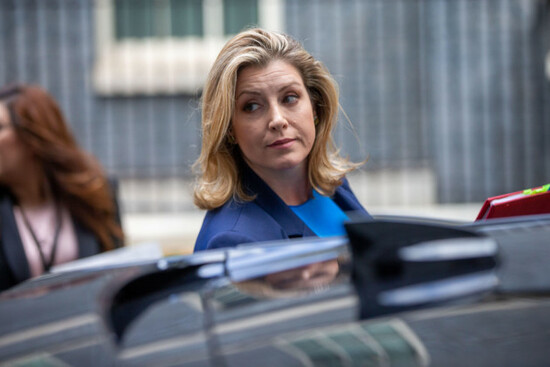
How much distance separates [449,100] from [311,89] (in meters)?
5.23

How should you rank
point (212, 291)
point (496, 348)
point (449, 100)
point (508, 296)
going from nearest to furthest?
point (496, 348) < point (508, 296) < point (212, 291) < point (449, 100)

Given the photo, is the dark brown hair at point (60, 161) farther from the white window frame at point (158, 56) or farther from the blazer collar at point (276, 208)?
the white window frame at point (158, 56)

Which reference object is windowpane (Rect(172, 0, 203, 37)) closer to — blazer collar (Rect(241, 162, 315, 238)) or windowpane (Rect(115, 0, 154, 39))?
windowpane (Rect(115, 0, 154, 39))

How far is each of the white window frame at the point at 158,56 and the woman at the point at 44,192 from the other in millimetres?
3590

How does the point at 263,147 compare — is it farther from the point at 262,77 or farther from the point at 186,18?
the point at 186,18

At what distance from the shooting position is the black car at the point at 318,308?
2.66ft

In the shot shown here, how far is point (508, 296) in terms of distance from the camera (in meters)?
0.90

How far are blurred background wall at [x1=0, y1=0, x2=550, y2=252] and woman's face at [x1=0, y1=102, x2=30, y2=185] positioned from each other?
350 cm

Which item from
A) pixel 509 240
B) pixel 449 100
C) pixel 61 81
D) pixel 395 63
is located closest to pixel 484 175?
pixel 449 100

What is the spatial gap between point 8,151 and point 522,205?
260 cm

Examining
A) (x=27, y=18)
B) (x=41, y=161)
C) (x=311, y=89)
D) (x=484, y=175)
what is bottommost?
(x=484, y=175)

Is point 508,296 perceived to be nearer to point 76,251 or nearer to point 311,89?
point 311,89

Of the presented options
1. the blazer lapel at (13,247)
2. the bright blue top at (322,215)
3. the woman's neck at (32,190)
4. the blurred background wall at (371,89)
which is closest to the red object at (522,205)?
the bright blue top at (322,215)

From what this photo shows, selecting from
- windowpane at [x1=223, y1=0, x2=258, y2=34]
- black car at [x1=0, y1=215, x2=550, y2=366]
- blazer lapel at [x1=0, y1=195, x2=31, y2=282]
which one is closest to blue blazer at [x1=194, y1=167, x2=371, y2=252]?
black car at [x1=0, y1=215, x2=550, y2=366]
